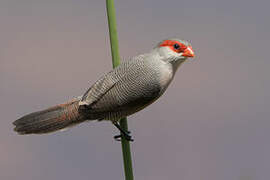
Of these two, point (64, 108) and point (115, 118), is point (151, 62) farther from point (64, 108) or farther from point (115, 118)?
point (64, 108)

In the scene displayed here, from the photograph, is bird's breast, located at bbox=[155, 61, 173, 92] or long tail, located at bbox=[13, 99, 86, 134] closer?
bird's breast, located at bbox=[155, 61, 173, 92]

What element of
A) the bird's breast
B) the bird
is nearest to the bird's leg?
the bird

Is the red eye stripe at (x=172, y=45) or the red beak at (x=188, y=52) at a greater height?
the red eye stripe at (x=172, y=45)

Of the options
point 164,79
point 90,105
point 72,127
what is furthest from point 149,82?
point 72,127

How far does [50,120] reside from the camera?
3.54 meters

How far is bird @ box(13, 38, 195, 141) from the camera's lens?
10.5ft

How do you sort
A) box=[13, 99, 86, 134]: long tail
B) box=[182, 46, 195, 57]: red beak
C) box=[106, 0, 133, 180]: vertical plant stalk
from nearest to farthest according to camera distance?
box=[106, 0, 133, 180]: vertical plant stalk < box=[182, 46, 195, 57]: red beak < box=[13, 99, 86, 134]: long tail

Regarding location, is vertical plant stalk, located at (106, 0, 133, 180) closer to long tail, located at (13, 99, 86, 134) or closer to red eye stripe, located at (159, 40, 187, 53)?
red eye stripe, located at (159, 40, 187, 53)

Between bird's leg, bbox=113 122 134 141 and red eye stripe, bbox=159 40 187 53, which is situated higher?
red eye stripe, bbox=159 40 187 53

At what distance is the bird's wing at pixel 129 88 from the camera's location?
319cm

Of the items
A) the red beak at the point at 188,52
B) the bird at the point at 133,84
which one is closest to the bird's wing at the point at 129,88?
the bird at the point at 133,84

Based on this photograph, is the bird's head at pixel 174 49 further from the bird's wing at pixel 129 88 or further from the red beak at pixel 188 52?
the bird's wing at pixel 129 88

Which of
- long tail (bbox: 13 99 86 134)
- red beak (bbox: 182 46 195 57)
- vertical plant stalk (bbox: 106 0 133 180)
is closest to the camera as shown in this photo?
vertical plant stalk (bbox: 106 0 133 180)

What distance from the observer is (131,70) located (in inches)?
126
